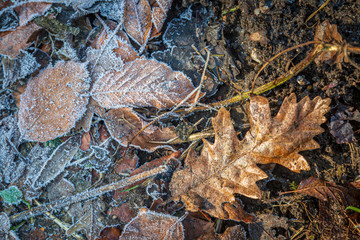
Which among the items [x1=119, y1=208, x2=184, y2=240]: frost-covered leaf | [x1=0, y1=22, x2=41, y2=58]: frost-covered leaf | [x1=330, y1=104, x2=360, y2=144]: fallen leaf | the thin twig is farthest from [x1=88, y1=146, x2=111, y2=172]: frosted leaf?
[x1=330, y1=104, x2=360, y2=144]: fallen leaf

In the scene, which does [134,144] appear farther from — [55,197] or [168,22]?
[168,22]

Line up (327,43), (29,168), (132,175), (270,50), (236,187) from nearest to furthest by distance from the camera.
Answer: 1. (327,43)
2. (236,187)
3. (270,50)
4. (132,175)
5. (29,168)

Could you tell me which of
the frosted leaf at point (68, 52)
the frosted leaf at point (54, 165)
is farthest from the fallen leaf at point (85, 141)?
the frosted leaf at point (68, 52)

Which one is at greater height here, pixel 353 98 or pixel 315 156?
pixel 353 98

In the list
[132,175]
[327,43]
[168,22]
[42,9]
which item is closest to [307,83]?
[327,43]

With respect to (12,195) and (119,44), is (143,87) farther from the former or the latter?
(12,195)

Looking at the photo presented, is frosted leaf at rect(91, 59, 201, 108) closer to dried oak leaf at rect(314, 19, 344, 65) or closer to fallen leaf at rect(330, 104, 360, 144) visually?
dried oak leaf at rect(314, 19, 344, 65)
